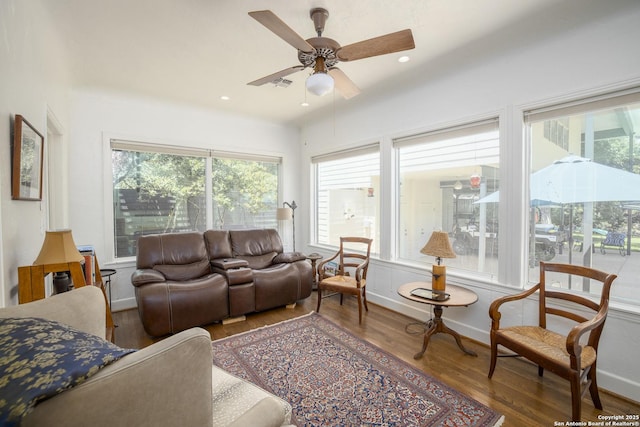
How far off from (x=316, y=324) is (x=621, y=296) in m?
2.58

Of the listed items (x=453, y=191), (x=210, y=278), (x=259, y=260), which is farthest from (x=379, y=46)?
(x=259, y=260)

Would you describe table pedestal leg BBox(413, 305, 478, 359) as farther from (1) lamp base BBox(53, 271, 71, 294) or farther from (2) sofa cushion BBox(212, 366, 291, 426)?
(1) lamp base BBox(53, 271, 71, 294)

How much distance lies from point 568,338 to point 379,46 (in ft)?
6.93

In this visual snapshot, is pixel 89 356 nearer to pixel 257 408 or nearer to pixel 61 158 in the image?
pixel 257 408

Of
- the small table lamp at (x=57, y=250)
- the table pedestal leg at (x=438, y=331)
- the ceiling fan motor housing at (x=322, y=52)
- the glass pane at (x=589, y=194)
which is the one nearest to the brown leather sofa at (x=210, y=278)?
the small table lamp at (x=57, y=250)

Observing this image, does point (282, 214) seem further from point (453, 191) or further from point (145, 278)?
point (453, 191)

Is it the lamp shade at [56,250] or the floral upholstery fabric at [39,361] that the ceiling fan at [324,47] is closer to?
the floral upholstery fabric at [39,361]

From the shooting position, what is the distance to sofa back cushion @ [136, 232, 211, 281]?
3375 millimetres

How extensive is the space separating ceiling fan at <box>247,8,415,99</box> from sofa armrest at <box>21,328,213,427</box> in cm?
163

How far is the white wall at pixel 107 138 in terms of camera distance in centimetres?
340

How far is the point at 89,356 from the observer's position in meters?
0.76

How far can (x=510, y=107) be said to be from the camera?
99.3 inches

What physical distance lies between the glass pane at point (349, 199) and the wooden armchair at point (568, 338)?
1963 mm

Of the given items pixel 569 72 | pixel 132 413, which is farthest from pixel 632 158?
pixel 132 413
